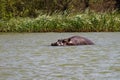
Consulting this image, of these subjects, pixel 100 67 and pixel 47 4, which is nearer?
pixel 100 67

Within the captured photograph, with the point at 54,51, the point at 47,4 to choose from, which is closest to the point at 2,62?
the point at 54,51

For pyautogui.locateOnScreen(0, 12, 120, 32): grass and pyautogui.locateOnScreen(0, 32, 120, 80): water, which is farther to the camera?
pyautogui.locateOnScreen(0, 12, 120, 32): grass

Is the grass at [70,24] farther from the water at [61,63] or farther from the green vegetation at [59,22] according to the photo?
the water at [61,63]

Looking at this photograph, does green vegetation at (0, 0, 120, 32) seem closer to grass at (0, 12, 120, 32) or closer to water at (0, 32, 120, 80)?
grass at (0, 12, 120, 32)

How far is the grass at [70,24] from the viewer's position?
1048 inches

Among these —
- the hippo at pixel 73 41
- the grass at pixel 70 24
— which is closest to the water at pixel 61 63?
the hippo at pixel 73 41

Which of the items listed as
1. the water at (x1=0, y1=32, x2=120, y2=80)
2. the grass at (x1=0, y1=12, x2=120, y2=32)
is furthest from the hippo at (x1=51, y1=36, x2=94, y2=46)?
the grass at (x1=0, y1=12, x2=120, y2=32)

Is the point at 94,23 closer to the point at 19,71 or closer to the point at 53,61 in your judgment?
the point at 53,61

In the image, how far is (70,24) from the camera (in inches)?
1067

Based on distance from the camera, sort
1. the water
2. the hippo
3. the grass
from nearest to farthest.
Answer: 1. the water
2. the hippo
3. the grass

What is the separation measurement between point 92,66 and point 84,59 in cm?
157

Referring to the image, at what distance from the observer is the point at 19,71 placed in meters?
11.1

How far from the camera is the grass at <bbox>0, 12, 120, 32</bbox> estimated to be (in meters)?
26.6

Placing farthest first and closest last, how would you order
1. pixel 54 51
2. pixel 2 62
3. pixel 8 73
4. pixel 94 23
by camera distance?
pixel 94 23 < pixel 54 51 < pixel 2 62 < pixel 8 73
